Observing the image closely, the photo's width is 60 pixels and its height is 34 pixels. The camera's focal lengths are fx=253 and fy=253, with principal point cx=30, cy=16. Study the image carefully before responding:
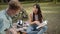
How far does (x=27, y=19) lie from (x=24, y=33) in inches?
Result: 7.4

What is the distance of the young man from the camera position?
321 centimetres

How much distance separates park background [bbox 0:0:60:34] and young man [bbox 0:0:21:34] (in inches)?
5.0

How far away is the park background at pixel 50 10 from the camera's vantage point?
3.39m

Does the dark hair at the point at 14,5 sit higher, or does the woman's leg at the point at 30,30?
the dark hair at the point at 14,5

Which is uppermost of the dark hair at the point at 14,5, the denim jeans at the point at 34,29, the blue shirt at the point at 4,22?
the dark hair at the point at 14,5

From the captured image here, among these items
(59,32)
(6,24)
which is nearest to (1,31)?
(6,24)

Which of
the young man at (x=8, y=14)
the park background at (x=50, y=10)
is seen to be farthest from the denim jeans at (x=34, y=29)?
the young man at (x=8, y=14)

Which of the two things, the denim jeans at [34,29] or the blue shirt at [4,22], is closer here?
the blue shirt at [4,22]

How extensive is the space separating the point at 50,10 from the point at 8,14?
627 millimetres

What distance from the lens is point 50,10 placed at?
3.52 meters

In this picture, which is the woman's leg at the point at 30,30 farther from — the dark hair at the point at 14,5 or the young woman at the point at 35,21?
the dark hair at the point at 14,5

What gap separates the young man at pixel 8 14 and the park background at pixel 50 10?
128 mm

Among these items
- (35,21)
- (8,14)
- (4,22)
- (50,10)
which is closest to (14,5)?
(8,14)

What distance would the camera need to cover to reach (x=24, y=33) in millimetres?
3318
